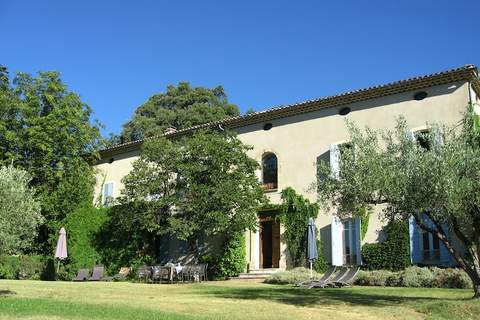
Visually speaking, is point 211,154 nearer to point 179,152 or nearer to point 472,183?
point 179,152

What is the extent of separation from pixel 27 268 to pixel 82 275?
359 cm

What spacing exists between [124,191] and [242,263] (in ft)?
18.4

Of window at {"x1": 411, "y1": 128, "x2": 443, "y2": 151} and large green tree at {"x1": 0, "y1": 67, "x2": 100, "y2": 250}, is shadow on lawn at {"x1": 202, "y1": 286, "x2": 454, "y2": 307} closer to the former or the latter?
window at {"x1": 411, "y1": 128, "x2": 443, "y2": 151}

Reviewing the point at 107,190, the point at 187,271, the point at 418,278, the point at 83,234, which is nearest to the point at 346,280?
A: the point at 418,278

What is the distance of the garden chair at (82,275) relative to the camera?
915 inches

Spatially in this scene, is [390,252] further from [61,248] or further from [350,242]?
[61,248]

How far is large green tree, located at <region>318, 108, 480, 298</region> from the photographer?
34.6 ft

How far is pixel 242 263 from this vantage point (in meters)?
22.7

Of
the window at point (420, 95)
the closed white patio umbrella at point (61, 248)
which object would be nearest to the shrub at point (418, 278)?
the window at point (420, 95)

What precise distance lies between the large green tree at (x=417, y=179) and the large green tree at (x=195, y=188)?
30.2 feet

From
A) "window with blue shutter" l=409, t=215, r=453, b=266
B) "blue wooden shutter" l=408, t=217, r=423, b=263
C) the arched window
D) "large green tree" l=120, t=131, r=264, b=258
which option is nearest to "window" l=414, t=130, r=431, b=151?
"window with blue shutter" l=409, t=215, r=453, b=266

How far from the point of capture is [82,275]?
23344mm

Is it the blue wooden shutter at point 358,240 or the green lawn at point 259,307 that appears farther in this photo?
the blue wooden shutter at point 358,240

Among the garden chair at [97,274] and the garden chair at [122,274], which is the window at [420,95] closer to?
the garden chair at [122,274]
